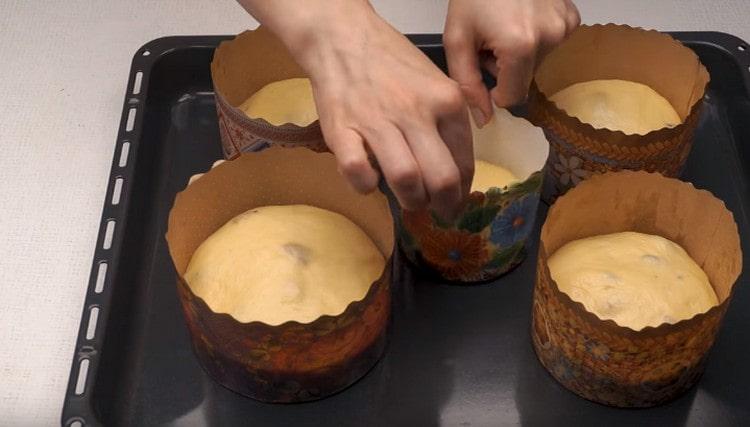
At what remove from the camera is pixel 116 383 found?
37.7 inches

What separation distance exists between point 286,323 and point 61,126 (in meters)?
0.54

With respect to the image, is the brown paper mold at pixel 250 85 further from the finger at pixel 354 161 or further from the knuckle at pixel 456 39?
the finger at pixel 354 161

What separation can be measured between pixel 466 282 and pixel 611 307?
17cm

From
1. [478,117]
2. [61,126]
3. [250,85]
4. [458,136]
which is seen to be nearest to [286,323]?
[458,136]

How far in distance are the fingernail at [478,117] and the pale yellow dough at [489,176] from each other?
0.05 metres

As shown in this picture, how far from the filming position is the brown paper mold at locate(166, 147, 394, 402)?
0.87 metres

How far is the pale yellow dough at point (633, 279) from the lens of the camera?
0.92 metres

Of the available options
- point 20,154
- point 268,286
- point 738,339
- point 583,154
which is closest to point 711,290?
point 738,339

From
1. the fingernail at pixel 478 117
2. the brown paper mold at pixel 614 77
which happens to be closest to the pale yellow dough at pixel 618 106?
the brown paper mold at pixel 614 77

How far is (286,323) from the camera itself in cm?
84

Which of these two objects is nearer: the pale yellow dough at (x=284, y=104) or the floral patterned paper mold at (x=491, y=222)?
the floral patterned paper mold at (x=491, y=222)

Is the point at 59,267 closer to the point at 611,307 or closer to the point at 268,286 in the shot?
the point at 268,286

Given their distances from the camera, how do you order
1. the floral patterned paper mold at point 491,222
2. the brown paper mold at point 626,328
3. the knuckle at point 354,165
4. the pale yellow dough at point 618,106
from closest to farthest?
the knuckle at point 354,165 → the brown paper mold at point 626,328 → the floral patterned paper mold at point 491,222 → the pale yellow dough at point 618,106

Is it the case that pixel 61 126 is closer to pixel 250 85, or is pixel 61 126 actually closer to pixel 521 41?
pixel 250 85
